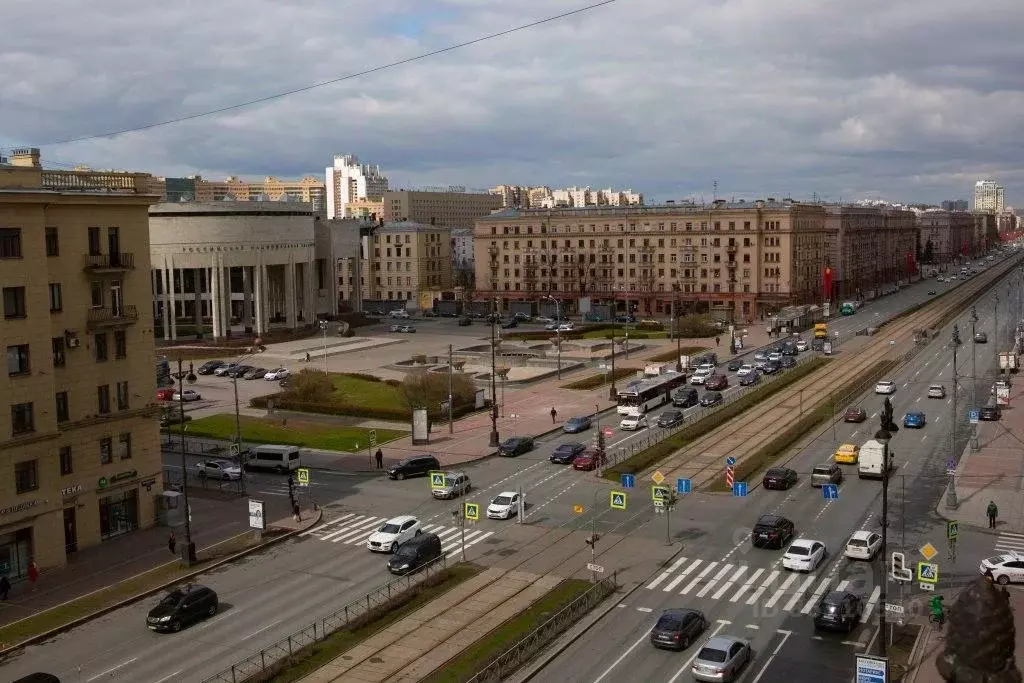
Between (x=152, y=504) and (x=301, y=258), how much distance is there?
83272 millimetres

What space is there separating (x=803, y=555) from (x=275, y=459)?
3342 cm

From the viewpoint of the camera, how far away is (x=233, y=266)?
12394cm

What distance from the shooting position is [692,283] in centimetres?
15338

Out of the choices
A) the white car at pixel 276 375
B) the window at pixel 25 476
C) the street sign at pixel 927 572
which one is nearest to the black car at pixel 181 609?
the window at pixel 25 476

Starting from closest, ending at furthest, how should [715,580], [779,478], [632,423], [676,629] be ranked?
[676,629]
[715,580]
[779,478]
[632,423]

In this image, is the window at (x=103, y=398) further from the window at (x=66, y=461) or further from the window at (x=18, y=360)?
the window at (x=18, y=360)

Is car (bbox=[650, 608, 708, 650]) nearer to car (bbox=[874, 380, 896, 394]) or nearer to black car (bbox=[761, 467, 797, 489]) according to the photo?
black car (bbox=[761, 467, 797, 489])

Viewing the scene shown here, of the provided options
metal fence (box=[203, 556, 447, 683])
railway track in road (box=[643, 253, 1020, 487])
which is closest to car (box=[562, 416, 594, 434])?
railway track in road (box=[643, 253, 1020, 487])

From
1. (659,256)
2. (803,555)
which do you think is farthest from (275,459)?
(659,256)

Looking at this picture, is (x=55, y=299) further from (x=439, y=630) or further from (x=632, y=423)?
(x=632, y=423)

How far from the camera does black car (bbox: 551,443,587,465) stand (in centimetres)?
6081

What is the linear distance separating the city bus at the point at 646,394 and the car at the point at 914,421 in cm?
1809

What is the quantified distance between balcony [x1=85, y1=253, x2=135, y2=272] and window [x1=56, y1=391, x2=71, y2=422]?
5931 mm

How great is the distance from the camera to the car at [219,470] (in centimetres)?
5856
